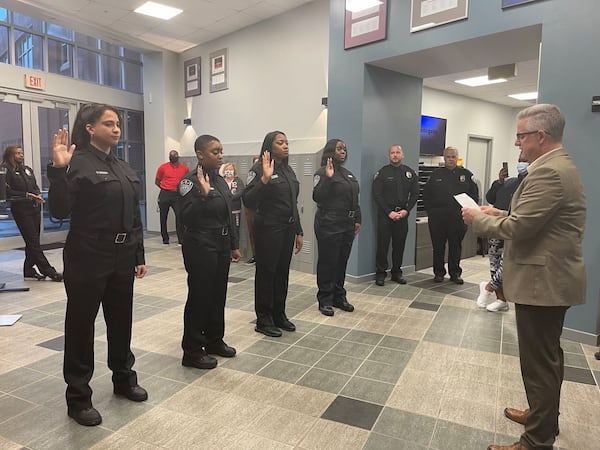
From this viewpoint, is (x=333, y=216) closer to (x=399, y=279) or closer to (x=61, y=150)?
(x=399, y=279)

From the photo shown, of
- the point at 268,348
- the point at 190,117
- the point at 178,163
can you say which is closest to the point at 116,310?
the point at 268,348

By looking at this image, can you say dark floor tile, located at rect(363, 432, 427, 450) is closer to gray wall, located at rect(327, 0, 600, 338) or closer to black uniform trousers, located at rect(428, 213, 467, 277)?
gray wall, located at rect(327, 0, 600, 338)

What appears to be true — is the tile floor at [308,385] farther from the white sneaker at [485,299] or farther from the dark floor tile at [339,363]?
the white sneaker at [485,299]

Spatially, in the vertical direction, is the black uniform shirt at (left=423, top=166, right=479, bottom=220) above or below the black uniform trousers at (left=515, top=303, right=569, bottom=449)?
above

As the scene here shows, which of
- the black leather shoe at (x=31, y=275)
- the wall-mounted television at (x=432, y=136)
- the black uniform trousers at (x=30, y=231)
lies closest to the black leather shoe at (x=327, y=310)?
the black uniform trousers at (x=30, y=231)

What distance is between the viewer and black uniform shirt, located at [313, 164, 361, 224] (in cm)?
403

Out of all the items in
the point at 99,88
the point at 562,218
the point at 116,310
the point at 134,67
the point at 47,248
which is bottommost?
the point at 47,248

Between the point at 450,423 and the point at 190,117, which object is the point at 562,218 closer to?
the point at 450,423

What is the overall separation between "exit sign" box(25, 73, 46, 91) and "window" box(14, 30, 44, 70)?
202mm

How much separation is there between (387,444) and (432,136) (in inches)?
263

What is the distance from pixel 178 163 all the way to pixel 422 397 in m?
6.42

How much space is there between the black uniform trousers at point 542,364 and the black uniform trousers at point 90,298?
2025 millimetres

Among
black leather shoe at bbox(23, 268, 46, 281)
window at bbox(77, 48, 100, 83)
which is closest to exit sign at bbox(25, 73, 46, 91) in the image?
window at bbox(77, 48, 100, 83)

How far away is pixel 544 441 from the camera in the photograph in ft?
6.45
